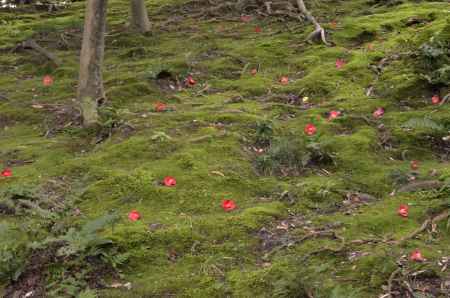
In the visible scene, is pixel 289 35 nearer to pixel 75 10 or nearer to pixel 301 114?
pixel 301 114

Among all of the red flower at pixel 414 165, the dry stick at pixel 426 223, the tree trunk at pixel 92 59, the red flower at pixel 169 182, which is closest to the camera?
the dry stick at pixel 426 223

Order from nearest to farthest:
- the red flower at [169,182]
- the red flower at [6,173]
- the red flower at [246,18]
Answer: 1. the red flower at [169,182]
2. the red flower at [6,173]
3. the red flower at [246,18]

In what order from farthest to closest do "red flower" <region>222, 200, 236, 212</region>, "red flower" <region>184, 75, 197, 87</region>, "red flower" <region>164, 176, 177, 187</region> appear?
1. "red flower" <region>184, 75, 197, 87</region>
2. "red flower" <region>164, 176, 177, 187</region>
3. "red flower" <region>222, 200, 236, 212</region>

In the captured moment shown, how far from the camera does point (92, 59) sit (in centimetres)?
809

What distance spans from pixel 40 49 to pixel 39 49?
2.3 inches

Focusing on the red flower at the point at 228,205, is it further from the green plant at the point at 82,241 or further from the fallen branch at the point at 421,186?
the fallen branch at the point at 421,186

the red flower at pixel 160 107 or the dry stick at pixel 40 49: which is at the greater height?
the dry stick at pixel 40 49

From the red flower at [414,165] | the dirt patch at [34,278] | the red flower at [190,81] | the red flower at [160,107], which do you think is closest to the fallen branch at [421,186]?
the red flower at [414,165]

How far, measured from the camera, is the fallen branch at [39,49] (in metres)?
11.6

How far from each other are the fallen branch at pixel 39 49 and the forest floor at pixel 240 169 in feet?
0.46

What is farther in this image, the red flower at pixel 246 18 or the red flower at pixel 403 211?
the red flower at pixel 246 18

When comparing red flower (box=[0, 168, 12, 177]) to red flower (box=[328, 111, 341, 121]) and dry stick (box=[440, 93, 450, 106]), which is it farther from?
dry stick (box=[440, 93, 450, 106])

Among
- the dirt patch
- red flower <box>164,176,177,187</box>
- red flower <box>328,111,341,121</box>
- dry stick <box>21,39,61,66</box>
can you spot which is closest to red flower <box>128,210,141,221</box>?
red flower <box>164,176,177,187</box>

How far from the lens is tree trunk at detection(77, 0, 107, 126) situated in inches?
313
